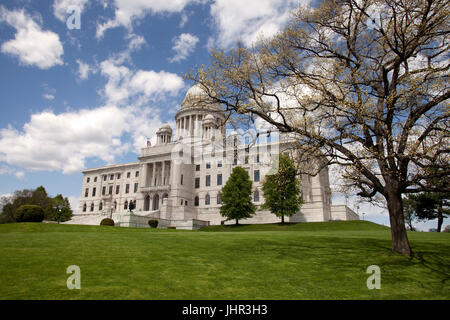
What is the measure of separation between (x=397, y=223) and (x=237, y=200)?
3881cm

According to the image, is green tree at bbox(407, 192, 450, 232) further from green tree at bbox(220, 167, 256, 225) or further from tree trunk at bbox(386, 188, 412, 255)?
tree trunk at bbox(386, 188, 412, 255)

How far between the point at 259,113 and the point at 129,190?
68.9 m

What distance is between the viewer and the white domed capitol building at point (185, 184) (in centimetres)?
5156

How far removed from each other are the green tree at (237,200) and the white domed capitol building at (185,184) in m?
4.26

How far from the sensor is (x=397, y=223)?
510 inches

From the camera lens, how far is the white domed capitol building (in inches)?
2030

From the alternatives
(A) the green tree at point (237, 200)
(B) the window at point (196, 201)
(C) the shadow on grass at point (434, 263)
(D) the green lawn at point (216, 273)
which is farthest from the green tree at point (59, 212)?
(C) the shadow on grass at point (434, 263)

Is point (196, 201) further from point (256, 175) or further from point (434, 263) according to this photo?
point (434, 263)

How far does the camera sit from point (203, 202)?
2564 inches

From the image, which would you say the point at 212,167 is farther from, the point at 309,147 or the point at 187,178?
the point at 309,147

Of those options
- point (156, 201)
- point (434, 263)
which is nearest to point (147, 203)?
point (156, 201)

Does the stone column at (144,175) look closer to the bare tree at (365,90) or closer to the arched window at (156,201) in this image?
the arched window at (156,201)
